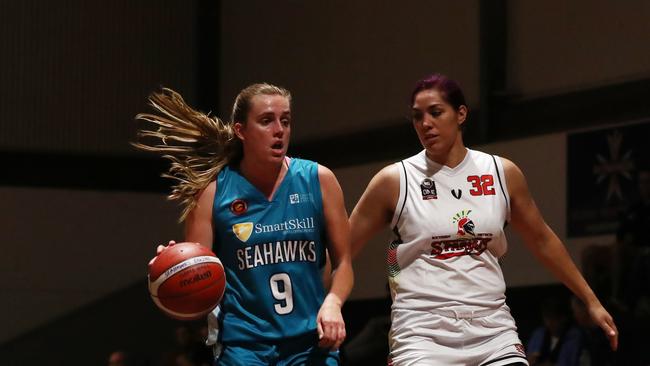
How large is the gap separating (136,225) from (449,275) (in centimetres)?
1313

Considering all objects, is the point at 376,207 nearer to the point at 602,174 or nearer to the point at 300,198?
the point at 300,198

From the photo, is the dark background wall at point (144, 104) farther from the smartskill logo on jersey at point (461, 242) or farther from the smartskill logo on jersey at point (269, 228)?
the smartskill logo on jersey at point (269, 228)

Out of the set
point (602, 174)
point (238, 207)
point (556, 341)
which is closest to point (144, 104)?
point (602, 174)

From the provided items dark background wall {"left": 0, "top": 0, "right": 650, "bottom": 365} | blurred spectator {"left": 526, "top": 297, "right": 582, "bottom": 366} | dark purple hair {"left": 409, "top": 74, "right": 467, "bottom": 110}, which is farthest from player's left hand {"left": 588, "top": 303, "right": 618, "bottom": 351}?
dark background wall {"left": 0, "top": 0, "right": 650, "bottom": 365}

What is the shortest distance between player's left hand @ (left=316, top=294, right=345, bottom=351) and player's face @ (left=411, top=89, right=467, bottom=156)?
100 centimetres

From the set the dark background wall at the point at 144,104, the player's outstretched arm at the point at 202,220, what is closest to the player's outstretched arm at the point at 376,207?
the player's outstretched arm at the point at 202,220

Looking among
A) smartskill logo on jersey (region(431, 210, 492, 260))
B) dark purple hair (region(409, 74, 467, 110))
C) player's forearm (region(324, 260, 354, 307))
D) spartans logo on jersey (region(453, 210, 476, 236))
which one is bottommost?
player's forearm (region(324, 260, 354, 307))

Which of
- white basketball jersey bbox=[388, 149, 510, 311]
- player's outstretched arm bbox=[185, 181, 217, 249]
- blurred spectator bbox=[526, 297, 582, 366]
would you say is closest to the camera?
player's outstretched arm bbox=[185, 181, 217, 249]

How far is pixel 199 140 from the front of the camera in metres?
5.46

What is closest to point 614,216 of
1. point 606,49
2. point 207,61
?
point 606,49

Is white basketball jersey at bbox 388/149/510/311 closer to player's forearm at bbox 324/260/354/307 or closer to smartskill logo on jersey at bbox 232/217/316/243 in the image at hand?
player's forearm at bbox 324/260/354/307

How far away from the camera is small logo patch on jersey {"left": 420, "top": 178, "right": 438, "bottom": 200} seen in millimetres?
5332

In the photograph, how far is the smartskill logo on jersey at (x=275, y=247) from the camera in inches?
196

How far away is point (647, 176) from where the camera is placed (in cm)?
1086
